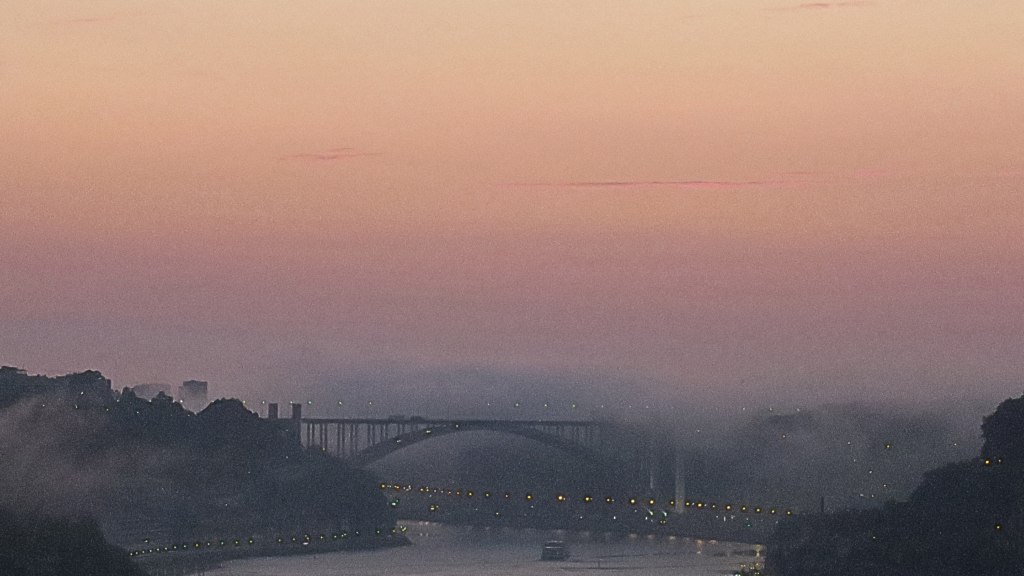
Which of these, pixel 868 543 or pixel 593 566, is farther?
pixel 593 566

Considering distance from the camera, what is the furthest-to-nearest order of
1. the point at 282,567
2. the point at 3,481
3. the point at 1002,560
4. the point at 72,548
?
the point at 282,567 < the point at 3,481 < the point at 72,548 < the point at 1002,560

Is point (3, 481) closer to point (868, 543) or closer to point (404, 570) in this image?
point (404, 570)

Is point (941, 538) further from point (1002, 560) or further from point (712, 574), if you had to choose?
point (712, 574)

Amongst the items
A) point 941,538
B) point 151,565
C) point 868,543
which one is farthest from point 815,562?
point 151,565

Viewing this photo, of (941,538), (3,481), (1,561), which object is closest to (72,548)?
(1,561)

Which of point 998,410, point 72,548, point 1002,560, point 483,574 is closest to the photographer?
point 1002,560

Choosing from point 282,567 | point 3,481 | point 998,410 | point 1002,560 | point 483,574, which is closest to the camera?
point 1002,560

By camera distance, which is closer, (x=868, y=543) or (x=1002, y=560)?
(x=1002, y=560)

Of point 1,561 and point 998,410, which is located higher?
point 998,410

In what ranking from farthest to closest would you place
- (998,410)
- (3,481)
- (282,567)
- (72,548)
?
(282,567) → (3,481) → (998,410) → (72,548)
